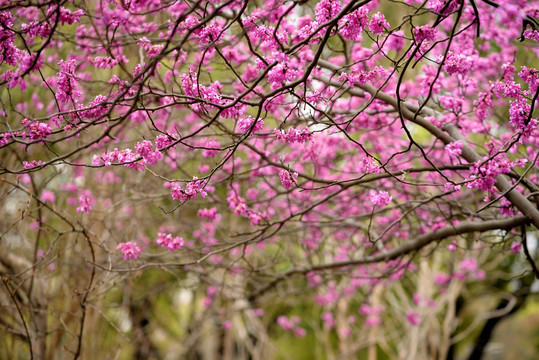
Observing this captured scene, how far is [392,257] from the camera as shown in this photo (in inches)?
170

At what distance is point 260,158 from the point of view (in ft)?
17.1

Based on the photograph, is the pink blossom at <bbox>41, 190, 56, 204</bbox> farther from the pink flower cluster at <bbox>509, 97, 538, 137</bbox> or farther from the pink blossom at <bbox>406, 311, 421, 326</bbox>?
the pink blossom at <bbox>406, 311, 421, 326</bbox>

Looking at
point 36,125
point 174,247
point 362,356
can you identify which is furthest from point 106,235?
point 362,356

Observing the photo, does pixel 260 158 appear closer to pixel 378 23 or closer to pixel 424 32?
pixel 378 23

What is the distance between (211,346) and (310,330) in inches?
112

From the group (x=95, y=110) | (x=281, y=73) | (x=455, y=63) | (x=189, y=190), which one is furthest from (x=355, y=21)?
(x=95, y=110)

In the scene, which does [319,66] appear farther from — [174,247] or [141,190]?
[141,190]

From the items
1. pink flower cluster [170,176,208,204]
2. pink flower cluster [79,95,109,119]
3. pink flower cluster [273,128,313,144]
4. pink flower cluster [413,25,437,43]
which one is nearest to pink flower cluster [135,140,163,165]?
pink flower cluster [170,176,208,204]

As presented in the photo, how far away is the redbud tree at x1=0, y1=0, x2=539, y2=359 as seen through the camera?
9.46 ft

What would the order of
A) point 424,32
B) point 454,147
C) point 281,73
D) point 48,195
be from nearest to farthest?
point 424,32 → point 281,73 → point 454,147 → point 48,195

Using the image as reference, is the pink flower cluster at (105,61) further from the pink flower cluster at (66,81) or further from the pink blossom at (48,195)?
the pink blossom at (48,195)

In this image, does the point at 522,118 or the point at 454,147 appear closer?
the point at 522,118

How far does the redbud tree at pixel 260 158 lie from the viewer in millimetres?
2885

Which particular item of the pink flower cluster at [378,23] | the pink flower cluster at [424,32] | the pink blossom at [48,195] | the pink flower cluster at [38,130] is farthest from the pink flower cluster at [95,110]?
the pink blossom at [48,195]
